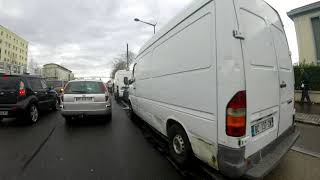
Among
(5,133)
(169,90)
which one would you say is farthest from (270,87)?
(5,133)

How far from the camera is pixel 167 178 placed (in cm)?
364

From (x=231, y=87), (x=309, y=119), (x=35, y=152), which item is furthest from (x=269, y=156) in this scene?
(x=309, y=119)

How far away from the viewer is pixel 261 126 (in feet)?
10.4

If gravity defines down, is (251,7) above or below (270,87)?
above

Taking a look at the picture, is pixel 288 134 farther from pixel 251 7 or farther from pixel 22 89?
pixel 22 89

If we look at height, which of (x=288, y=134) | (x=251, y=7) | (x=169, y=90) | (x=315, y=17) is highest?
(x=315, y=17)

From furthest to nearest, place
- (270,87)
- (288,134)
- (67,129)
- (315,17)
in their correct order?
(315,17)
(67,129)
(288,134)
(270,87)

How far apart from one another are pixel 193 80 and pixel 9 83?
7106mm

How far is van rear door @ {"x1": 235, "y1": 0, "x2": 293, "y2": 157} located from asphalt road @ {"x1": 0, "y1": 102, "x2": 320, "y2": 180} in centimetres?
96

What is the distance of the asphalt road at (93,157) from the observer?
375 cm

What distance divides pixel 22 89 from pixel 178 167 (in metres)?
6.41

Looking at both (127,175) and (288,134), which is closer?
(127,175)

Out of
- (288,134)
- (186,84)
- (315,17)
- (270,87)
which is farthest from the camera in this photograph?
(315,17)

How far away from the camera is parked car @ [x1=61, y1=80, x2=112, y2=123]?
7.62 metres
